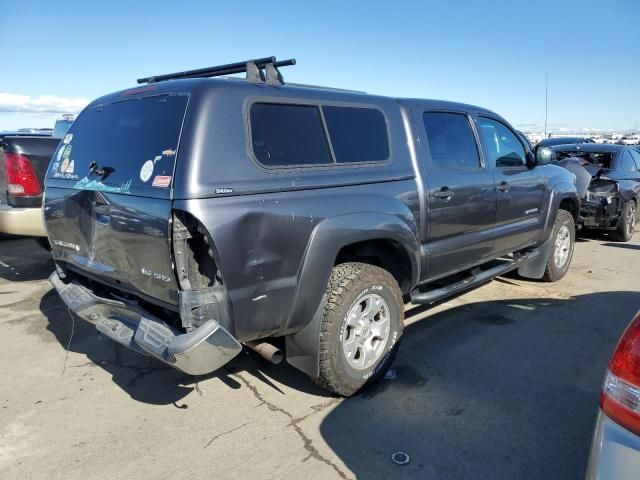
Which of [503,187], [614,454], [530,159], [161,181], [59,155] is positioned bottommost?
[614,454]

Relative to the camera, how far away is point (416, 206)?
3754 millimetres

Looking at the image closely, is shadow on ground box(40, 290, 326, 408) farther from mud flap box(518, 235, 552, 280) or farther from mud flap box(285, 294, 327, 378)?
mud flap box(518, 235, 552, 280)

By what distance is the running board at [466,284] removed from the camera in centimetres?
400

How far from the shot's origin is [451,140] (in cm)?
434

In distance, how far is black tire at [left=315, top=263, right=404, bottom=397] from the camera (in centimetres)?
308

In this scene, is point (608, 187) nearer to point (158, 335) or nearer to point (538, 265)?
point (538, 265)

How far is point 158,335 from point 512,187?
12.1ft

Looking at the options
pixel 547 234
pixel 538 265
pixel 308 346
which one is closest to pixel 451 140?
pixel 547 234

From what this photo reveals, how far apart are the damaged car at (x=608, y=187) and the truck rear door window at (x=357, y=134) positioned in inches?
209

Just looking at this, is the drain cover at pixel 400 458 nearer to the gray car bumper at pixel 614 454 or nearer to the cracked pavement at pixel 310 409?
the cracked pavement at pixel 310 409

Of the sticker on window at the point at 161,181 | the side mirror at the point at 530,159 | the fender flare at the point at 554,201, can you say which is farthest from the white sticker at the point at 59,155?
the fender flare at the point at 554,201

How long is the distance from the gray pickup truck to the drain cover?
600 millimetres

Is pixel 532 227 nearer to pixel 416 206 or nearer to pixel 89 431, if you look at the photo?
pixel 416 206

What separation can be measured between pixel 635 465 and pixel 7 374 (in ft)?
13.0
